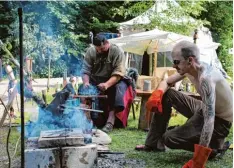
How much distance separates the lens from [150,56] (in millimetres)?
10688

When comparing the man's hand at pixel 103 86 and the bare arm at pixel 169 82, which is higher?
the bare arm at pixel 169 82

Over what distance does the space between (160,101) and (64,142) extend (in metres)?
0.97

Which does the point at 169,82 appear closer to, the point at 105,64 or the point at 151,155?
the point at 151,155

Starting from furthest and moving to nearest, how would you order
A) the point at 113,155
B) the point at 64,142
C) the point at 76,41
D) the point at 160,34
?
the point at 76,41
the point at 160,34
the point at 113,155
the point at 64,142

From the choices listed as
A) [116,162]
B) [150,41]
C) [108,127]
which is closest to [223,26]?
[150,41]

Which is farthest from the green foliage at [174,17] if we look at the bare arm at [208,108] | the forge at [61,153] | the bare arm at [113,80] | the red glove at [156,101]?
the forge at [61,153]

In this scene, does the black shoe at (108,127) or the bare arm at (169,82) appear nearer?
the bare arm at (169,82)

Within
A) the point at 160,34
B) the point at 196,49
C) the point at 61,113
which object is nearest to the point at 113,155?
the point at 61,113

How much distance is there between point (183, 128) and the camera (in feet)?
10.7

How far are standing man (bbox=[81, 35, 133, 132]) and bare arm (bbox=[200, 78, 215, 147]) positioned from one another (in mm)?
2236

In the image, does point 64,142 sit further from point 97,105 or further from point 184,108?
point 97,105

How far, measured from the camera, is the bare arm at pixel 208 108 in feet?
9.10

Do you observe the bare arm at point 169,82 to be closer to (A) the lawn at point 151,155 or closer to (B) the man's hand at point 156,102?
(B) the man's hand at point 156,102

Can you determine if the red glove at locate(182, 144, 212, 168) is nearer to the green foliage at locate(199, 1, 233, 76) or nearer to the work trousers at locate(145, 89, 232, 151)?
the work trousers at locate(145, 89, 232, 151)
